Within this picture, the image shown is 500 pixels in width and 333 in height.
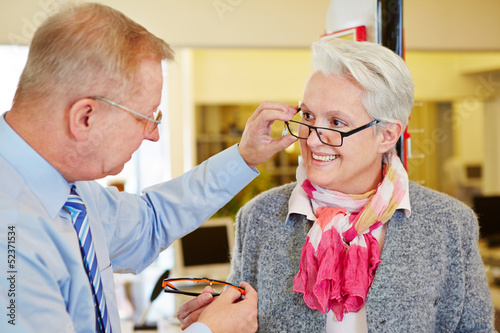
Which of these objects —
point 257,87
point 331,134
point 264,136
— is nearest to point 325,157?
point 331,134

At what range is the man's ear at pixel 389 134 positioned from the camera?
1581mm

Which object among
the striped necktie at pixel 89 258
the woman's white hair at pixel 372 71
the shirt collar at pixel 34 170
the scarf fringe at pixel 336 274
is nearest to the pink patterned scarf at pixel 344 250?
the scarf fringe at pixel 336 274

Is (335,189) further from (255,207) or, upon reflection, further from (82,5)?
(82,5)

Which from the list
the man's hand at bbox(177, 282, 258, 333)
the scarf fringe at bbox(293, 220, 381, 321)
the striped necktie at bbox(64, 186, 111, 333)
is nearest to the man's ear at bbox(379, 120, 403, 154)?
the scarf fringe at bbox(293, 220, 381, 321)

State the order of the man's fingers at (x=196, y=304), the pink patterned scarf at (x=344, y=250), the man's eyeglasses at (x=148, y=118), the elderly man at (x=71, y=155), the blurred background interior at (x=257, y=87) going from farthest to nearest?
the blurred background interior at (x=257, y=87)
the pink patterned scarf at (x=344, y=250)
the man's fingers at (x=196, y=304)
the man's eyeglasses at (x=148, y=118)
the elderly man at (x=71, y=155)

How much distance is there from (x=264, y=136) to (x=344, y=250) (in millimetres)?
412

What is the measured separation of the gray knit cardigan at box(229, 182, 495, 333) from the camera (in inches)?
57.7

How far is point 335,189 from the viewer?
1620 mm

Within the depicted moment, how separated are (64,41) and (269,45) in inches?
128

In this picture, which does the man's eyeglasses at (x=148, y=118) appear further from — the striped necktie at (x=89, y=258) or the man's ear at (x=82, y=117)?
the striped necktie at (x=89, y=258)

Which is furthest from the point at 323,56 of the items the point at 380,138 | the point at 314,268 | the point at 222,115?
the point at 222,115

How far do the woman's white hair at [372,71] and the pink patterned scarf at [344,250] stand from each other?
23cm

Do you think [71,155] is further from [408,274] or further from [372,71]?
[408,274]

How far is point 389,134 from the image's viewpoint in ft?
5.26
